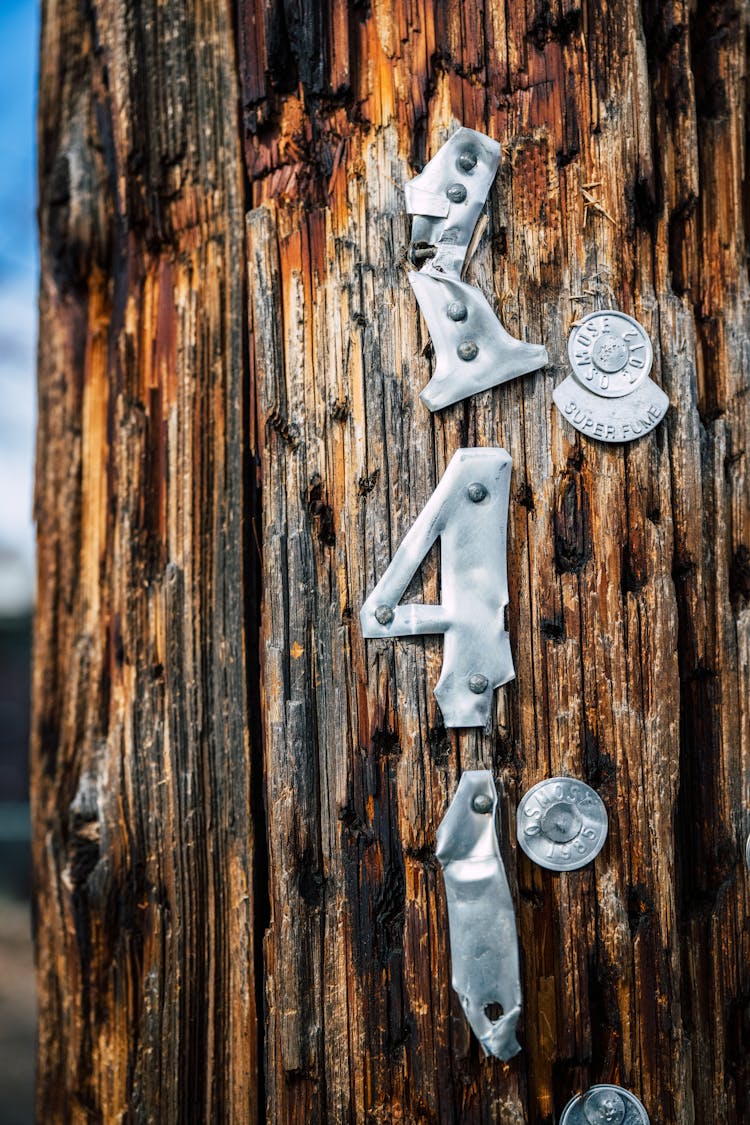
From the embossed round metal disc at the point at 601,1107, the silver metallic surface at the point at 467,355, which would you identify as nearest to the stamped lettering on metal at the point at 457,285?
the silver metallic surface at the point at 467,355

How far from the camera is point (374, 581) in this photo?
4.24 feet

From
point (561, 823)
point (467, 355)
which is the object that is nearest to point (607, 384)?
point (467, 355)

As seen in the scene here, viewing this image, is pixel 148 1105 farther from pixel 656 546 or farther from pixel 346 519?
pixel 656 546

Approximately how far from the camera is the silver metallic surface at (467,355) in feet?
4.22

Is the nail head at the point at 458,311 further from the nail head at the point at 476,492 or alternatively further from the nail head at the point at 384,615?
the nail head at the point at 384,615

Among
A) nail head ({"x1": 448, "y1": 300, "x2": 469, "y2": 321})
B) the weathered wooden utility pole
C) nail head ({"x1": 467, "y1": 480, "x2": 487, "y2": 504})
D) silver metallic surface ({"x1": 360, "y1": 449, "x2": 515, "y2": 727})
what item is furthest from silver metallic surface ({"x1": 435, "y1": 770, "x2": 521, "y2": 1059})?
nail head ({"x1": 448, "y1": 300, "x2": 469, "y2": 321})

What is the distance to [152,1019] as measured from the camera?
4.68ft

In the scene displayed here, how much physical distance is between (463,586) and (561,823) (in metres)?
0.40

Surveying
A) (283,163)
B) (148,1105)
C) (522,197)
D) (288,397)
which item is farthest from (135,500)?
(148,1105)

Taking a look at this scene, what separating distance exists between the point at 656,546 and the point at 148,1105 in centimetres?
132

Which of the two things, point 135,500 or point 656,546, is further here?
point 135,500

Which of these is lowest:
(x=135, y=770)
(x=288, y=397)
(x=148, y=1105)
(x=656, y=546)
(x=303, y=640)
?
(x=148, y=1105)

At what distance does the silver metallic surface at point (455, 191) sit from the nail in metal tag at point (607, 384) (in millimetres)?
240

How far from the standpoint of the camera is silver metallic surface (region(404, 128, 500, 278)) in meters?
1.30
